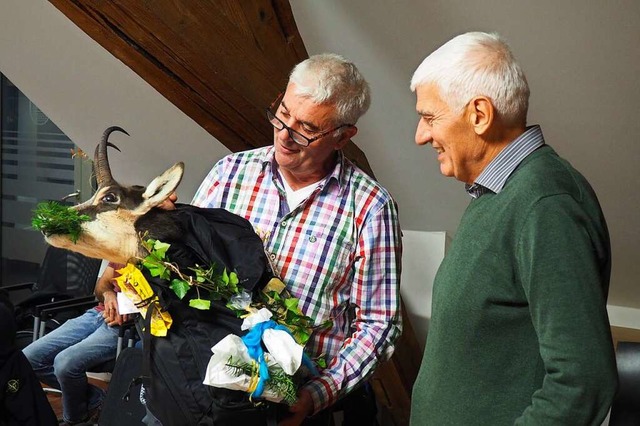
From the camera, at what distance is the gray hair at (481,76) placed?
4.15 feet

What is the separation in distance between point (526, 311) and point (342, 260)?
27.8 inches

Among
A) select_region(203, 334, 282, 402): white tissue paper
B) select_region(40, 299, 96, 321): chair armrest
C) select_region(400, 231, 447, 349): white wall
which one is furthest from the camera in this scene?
select_region(40, 299, 96, 321): chair armrest

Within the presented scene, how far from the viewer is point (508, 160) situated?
1.29 meters

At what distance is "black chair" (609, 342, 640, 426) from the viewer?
186 centimetres

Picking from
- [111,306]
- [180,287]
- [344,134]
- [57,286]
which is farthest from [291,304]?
[57,286]

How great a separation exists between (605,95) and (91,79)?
1940 millimetres

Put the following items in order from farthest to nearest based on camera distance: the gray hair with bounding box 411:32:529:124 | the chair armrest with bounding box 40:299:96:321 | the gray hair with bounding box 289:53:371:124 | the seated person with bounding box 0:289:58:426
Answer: the chair armrest with bounding box 40:299:96:321, the seated person with bounding box 0:289:58:426, the gray hair with bounding box 289:53:371:124, the gray hair with bounding box 411:32:529:124

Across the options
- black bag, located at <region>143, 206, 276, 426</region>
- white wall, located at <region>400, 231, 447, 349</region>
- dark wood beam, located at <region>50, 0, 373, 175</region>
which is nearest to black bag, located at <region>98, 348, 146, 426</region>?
black bag, located at <region>143, 206, 276, 426</region>

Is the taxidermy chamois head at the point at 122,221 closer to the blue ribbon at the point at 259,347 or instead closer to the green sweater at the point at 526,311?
the blue ribbon at the point at 259,347

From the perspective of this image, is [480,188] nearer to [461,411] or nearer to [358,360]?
[461,411]

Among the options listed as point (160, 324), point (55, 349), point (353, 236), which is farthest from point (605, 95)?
point (55, 349)

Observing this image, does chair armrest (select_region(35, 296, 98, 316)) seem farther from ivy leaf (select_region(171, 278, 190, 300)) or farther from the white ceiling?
ivy leaf (select_region(171, 278, 190, 300))

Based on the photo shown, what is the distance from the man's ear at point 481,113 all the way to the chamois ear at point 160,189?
26.3 inches

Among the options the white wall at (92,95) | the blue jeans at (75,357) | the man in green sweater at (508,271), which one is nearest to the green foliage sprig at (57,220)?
the man in green sweater at (508,271)
